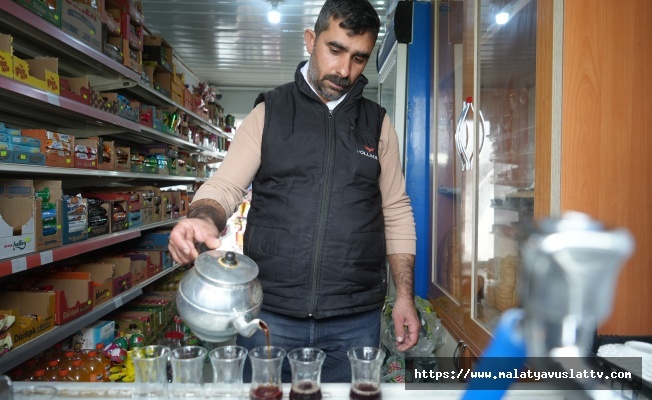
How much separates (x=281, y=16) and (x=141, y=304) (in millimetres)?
3607

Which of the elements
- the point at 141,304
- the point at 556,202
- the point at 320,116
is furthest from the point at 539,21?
the point at 141,304

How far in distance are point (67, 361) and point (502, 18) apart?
110 inches

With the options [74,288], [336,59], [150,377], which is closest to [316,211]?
[336,59]

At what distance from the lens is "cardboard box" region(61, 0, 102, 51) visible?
2.44 m

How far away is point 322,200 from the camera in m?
1.65

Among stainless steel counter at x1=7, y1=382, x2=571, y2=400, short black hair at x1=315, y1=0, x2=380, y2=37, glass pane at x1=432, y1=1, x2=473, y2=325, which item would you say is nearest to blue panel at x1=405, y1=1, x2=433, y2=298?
glass pane at x1=432, y1=1, x2=473, y2=325

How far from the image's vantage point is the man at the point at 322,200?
1.62 metres

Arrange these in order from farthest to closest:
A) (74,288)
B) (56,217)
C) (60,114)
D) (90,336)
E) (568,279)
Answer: (60,114), (90,336), (74,288), (56,217), (568,279)

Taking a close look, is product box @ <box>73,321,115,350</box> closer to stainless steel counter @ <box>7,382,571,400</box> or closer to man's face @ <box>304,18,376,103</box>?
stainless steel counter @ <box>7,382,571,400</box>

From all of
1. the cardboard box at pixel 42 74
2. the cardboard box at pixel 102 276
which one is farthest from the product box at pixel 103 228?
the cardboard box at pixel 42 74

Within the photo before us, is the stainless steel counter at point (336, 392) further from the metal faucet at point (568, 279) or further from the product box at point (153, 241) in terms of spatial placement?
the product box at point (153, 241)

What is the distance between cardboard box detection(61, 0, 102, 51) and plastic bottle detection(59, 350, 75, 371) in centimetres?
167

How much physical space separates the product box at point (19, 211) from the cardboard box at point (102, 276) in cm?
71

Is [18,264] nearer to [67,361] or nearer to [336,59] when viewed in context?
[67,361]
